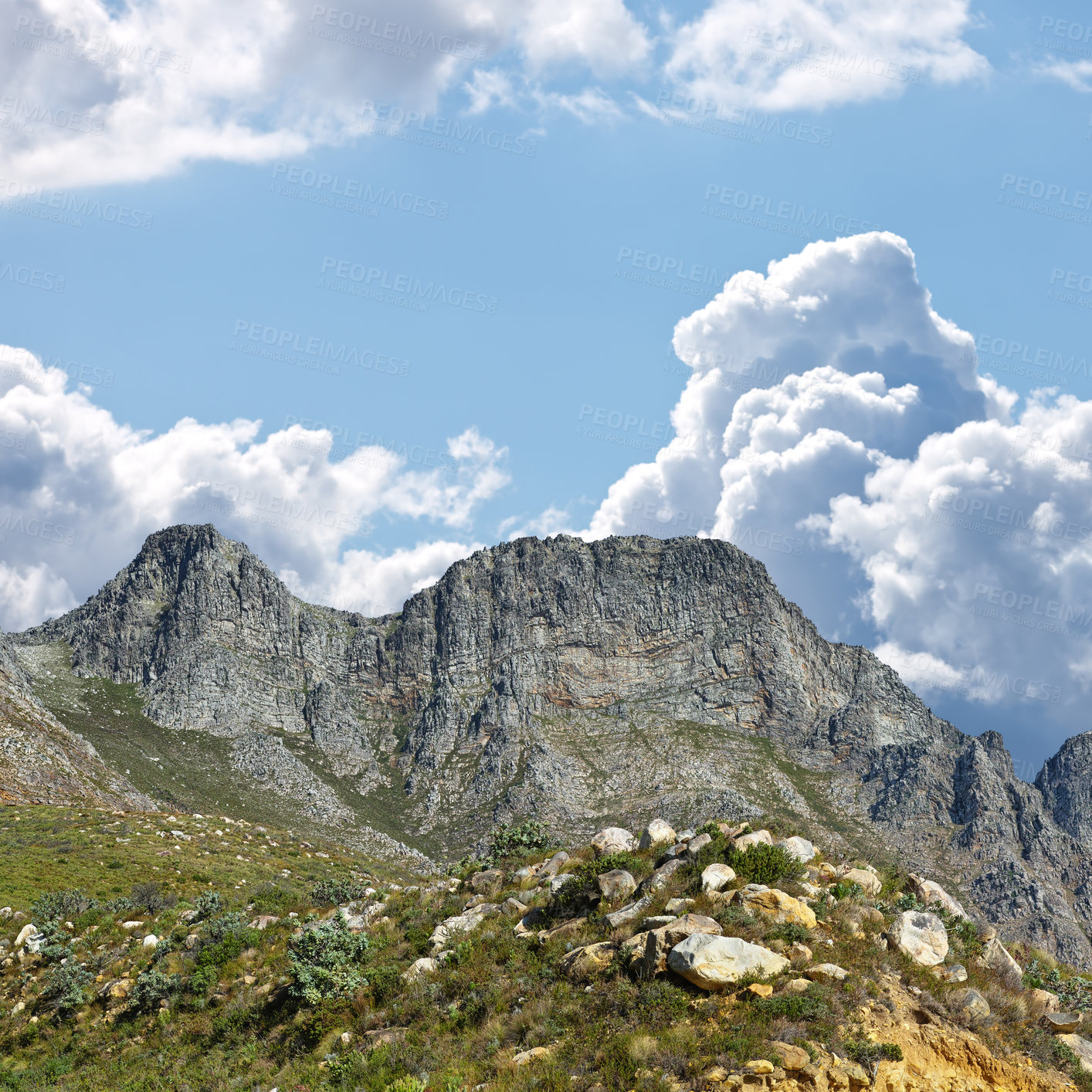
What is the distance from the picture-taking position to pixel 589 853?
101ft

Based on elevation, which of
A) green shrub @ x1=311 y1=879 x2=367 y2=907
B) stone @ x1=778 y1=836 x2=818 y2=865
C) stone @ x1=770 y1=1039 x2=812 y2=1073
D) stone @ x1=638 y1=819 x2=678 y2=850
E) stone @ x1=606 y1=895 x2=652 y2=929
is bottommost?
stone @ x1=770 y1=1039 x2=812 y2=1073

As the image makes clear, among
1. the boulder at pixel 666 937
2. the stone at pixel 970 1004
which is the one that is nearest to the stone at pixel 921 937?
the stone at pixel 970 1004

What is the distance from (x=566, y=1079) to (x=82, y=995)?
20698mm

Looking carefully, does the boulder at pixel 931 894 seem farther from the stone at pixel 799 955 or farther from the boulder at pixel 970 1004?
the stone at pixel 799 955

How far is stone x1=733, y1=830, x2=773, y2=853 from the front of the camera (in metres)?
25.6

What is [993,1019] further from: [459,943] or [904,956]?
[459,943]

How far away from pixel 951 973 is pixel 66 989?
1162 inches

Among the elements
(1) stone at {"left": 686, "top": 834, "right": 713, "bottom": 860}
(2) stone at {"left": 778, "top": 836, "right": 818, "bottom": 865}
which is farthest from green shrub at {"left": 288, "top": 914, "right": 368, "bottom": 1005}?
(2) stone at {"left": 778, "top": 836, "right": 818, "bottom": 865}

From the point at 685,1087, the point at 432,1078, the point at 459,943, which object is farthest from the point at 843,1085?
the point at 459,943

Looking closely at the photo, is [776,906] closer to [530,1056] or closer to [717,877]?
[717,877]

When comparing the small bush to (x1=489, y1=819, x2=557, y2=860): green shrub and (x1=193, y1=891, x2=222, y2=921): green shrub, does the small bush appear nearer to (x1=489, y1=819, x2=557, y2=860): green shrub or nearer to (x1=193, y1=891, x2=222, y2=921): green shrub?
(x1=193, y1=891, x2=222, y2=921): green shrub

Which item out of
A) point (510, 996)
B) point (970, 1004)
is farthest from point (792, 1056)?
point (510, 996)

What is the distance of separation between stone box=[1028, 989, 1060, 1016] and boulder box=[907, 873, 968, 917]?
3.39 meters

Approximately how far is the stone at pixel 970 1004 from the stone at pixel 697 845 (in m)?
8.12
